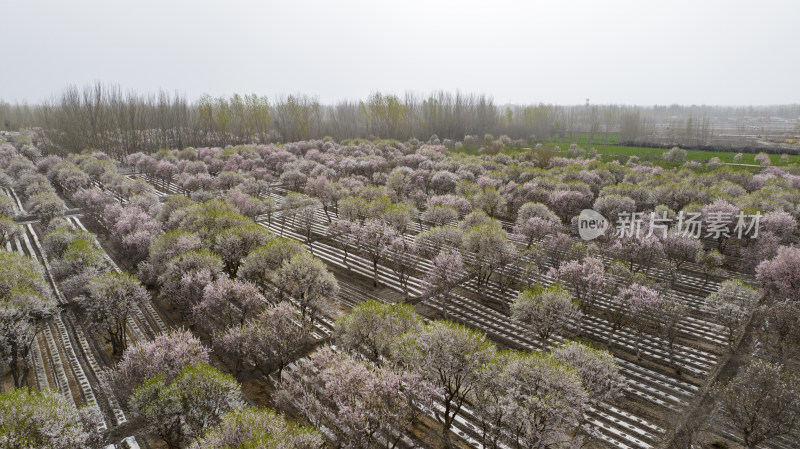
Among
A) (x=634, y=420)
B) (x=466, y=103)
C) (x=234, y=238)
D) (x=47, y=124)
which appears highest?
(x=466, y=103)

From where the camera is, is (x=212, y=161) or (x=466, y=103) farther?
(x=466, y=103)

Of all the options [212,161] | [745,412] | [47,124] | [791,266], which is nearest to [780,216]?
[791,266]

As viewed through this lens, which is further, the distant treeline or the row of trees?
the distant treeline

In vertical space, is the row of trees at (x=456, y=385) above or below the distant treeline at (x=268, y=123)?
below

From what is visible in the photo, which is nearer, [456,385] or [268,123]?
[456,385]

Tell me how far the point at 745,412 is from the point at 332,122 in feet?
410

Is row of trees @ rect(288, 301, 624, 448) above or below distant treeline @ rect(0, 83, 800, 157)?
below

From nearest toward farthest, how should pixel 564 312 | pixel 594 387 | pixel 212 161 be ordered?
pixel 594 387 < pixel 564 312 < pixel 212 161

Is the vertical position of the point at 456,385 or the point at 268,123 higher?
the point at 268,123

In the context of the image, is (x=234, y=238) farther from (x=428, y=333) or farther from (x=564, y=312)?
(x=564, y=312)

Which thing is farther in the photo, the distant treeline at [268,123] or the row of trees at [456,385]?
the distant treeline at [268,123]

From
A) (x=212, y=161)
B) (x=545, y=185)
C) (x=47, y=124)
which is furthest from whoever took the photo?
(x=47, y=124)

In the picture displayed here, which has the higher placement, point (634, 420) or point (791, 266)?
point (791, 266)

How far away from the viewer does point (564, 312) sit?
64.9 feet
